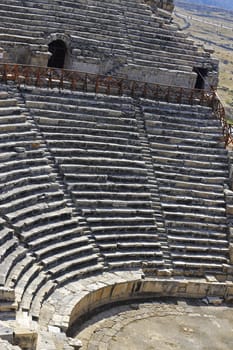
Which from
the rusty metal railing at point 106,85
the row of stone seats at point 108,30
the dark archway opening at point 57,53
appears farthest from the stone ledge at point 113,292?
the dark archway opening at point 57,53

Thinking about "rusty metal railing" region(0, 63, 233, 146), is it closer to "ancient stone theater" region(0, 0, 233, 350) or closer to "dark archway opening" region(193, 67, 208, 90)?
"ancient stone theater" region(0, 0, 233, 350)

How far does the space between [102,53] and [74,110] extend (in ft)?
13.3

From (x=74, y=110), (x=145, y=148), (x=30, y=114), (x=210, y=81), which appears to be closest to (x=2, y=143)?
(x=30, y=114)

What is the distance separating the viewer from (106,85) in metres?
25.5

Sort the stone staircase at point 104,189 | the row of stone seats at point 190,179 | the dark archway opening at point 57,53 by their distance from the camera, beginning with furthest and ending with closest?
the dark archway opening at point 57,53
the row of stone seats at point 190,179
the stone staircase at point 104,189

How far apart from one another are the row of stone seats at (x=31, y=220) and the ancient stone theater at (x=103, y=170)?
0.14 feet

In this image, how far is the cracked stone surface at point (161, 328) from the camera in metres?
17.9

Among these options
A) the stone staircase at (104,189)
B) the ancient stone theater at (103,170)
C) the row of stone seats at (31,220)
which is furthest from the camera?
the stone staircase at (104,189)

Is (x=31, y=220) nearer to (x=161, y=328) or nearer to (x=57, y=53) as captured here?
(x=161, y=328)

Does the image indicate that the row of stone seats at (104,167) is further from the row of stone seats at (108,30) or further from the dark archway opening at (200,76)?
the dark archway opening at (200,76)

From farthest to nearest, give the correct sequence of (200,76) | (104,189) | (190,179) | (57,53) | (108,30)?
(200,76), (108,30), (57,53), (190,179), (104,189)

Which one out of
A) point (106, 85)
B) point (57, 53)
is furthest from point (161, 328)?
point (57, 53)

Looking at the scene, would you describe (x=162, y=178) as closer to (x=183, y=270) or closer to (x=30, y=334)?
(x=183, y=270)

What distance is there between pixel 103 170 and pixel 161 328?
243 inches
